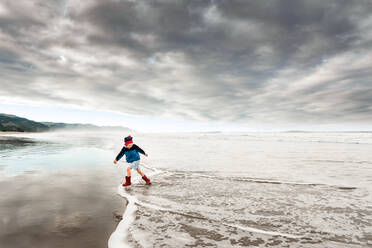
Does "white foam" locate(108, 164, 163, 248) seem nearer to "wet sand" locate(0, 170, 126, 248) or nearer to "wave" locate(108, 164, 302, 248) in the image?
"wave" locate(108, 164, 302, 248)

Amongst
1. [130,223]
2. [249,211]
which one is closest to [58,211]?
[130,223]

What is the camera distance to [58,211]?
4539mm

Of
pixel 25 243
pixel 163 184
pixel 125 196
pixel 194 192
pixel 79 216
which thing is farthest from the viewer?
pixel 163 184

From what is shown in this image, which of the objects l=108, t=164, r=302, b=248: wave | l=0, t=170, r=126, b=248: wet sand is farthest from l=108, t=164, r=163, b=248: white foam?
l=0, t=170, r=126, b=248: wet sand

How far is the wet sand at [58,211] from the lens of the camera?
3.37 metres

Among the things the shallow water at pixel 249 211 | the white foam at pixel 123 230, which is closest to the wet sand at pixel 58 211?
the white foam at pixel 123 230

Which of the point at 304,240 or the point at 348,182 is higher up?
the point at 348,182

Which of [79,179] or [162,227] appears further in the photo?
[79,179]

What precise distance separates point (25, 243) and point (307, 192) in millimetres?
7591

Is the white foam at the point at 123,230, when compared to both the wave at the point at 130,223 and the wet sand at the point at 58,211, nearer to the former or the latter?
the wave at the point at 130,223

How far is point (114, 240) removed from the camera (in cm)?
344

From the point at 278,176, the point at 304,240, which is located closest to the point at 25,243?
the point at 304,240

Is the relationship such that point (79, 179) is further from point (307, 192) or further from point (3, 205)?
point (307, 192)

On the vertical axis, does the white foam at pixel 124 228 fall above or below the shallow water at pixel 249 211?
below
